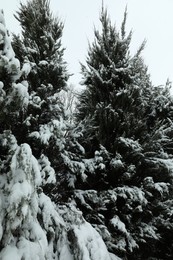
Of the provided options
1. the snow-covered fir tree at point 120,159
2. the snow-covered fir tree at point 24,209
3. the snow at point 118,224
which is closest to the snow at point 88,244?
the snow-covered fir tree at point 24,209

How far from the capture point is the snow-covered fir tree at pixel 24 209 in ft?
11.6

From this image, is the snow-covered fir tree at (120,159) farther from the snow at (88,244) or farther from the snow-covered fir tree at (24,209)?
the snow-covered fir tree at (24,209)

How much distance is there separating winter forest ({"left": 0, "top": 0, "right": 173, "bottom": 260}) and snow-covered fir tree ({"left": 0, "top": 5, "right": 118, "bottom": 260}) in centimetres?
2

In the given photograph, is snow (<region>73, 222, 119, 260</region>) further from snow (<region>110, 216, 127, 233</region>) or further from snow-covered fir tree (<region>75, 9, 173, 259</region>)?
snow (<region>110, 216, 127, 233</region>)

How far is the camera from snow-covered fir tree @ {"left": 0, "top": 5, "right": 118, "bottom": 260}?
11.6 ft

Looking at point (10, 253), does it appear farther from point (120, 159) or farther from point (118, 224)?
point (120, 159)

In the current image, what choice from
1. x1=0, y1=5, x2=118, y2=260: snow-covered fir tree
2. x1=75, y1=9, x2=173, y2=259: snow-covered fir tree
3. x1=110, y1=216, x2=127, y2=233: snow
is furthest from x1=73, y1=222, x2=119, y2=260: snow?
x1=110, y1=216, x2=127, y2=233: snow

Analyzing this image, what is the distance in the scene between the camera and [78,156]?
6527mm

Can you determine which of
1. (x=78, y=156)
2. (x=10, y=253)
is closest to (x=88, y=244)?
(x=10, y=253)

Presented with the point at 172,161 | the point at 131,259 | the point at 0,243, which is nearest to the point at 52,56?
the point at 172,161

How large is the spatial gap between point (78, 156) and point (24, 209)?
3104 millimetres

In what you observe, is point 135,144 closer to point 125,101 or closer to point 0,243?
point 125,101

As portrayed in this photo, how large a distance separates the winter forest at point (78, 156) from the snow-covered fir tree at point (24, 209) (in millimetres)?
15

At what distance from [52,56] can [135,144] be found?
9.00 feet
